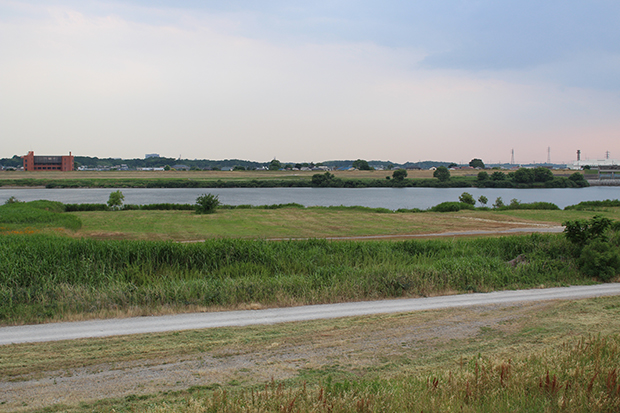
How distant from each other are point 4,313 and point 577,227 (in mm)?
17232

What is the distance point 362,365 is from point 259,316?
3575mm

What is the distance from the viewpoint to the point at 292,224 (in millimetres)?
32594

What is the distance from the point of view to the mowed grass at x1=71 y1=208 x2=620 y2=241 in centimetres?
2695

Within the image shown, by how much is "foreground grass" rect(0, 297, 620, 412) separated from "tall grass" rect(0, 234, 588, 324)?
2192 millimetres

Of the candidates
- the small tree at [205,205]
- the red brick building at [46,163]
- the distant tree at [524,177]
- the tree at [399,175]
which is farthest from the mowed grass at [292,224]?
the red brick building at [46,163]

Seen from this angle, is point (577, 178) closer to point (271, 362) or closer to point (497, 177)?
point (497, 177)

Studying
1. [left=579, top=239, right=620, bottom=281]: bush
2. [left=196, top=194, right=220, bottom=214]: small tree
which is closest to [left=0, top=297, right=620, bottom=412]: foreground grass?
[left=579, top=239, right=620, bottom=281]: bush

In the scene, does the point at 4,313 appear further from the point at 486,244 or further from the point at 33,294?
the point at 486,244

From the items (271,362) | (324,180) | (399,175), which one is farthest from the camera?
(324,180)

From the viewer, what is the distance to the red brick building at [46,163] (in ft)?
515

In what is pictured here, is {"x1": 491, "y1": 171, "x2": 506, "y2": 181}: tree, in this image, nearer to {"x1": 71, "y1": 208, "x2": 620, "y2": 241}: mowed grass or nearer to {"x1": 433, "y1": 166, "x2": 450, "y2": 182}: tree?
{"x1": 433, "y1": 166, "x2": 450, "y2": 182}: tree

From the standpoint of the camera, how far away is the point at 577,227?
15.4 metres

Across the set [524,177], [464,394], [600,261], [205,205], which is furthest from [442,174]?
[464,394]

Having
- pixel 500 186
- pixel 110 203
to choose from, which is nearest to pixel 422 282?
pixel 110 203
